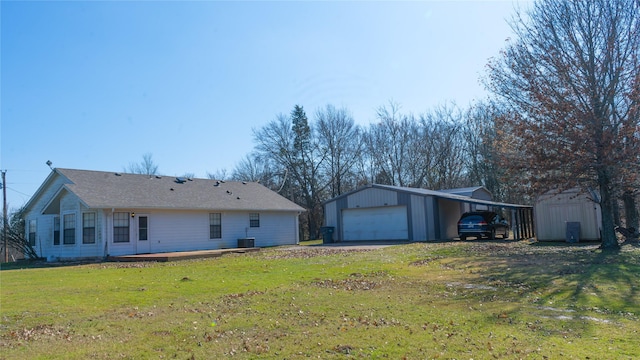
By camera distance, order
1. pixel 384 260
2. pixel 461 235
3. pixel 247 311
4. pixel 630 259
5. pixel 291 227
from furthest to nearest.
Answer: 1. pixel 291 227
2. pixel 461 235
3. pixel 384 260
4. pixel 630 259
5. pixel 247 311

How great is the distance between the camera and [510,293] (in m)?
9.55

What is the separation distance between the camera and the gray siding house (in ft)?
71.1

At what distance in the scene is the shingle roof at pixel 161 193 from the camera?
861 inches

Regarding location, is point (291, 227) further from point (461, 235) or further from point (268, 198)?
point (461, 235)

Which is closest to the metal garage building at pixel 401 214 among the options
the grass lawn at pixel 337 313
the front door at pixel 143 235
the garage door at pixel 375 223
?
the garage door at pixel 375 223

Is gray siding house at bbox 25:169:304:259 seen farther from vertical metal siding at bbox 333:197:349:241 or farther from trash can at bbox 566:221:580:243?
trash can at bbox 566:221:580:243

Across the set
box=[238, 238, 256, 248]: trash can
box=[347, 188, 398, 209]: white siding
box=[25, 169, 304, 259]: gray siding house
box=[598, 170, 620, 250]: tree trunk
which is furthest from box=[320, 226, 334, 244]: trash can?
box=[598, 170, 620, 250]: tree trunk

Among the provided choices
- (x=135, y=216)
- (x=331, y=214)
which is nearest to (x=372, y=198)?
(x=331, y=214)

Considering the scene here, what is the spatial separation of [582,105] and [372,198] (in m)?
14.8

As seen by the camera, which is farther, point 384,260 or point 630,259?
point 384,260

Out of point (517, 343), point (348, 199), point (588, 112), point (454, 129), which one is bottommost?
point (517, 343)

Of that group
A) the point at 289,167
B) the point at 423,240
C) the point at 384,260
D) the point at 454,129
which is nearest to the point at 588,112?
the point at 384,260

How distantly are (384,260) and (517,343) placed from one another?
10.2 meters

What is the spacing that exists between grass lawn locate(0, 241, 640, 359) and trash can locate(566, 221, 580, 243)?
9544 mm
